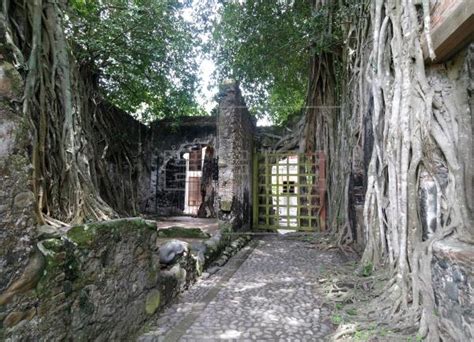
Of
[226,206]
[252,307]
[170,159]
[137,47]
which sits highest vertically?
[137,47]

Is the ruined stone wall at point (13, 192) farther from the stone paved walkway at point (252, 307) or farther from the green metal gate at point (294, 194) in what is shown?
the green metal gate at point (294, 194)

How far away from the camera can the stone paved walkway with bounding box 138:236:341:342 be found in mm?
2402

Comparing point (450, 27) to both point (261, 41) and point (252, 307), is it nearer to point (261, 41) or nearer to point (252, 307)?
point (252, 307)

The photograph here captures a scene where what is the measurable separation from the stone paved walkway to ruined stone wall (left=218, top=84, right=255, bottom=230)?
4.30 ft

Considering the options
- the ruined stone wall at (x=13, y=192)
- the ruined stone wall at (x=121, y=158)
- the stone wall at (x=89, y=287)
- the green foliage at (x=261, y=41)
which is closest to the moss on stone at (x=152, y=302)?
the stone wall at (x=89, y=287)

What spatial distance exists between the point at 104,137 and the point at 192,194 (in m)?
3.39

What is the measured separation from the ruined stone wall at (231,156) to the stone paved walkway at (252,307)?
4.30ft

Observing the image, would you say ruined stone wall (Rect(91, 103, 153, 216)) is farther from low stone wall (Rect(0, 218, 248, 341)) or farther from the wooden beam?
the wooden beam

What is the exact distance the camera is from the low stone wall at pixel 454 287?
173 cm

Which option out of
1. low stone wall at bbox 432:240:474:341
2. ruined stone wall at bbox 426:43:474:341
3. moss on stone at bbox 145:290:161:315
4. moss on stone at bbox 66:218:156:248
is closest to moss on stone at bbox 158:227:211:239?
moss on stone at bbox 145:290:161:315

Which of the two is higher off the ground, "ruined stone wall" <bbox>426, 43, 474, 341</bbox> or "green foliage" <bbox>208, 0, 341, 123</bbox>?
"green foliage" <bbox>208, 0, 341, 123</bbox>

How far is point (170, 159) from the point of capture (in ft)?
29.8

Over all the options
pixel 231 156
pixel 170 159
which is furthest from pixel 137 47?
pixel 170 159

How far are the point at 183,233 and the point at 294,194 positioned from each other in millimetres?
2963
